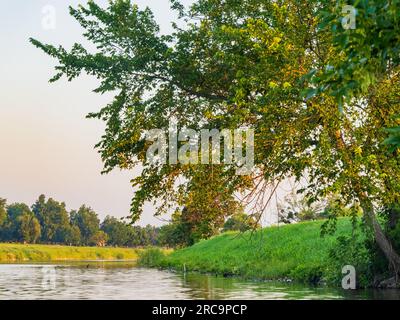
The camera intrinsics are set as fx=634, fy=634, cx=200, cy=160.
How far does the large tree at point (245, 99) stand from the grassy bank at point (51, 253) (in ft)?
266

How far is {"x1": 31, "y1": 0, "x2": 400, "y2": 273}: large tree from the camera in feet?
61.7

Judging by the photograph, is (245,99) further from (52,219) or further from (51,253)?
(52,219)

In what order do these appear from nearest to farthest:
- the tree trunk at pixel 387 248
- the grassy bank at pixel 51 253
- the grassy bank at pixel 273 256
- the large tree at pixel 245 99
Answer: the large tree at pixel 245 99 → the tree trunk at pixel 387 248 → the grassy bank at pixel 273 256 → the grassy bank at pixel 51 253

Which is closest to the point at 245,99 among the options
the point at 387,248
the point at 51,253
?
the point at 387,248

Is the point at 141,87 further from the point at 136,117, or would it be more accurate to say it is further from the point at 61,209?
the point at 61,209

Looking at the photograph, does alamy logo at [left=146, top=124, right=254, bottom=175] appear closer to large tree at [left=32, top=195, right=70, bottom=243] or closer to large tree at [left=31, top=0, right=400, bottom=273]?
large tree at [left=31, top=0, right=400, bottom=273]

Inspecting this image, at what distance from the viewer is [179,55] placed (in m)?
25.0

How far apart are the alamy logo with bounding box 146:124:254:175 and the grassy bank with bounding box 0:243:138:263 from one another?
81.5 m

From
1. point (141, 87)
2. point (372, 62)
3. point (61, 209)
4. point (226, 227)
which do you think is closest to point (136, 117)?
point (141, 87)

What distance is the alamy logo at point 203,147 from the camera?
20688 millimetres

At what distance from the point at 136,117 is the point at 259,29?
7.07 meters

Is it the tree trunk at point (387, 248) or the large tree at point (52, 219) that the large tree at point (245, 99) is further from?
the large tree at point (52, 219)

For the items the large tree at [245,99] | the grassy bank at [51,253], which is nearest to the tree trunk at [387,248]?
the large tree at [245,99]

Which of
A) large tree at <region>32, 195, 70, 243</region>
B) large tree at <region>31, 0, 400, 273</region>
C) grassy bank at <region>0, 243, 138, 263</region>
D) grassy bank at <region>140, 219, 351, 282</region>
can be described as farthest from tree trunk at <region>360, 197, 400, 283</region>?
large tree at <region>32, 195, 70, 243</region>
